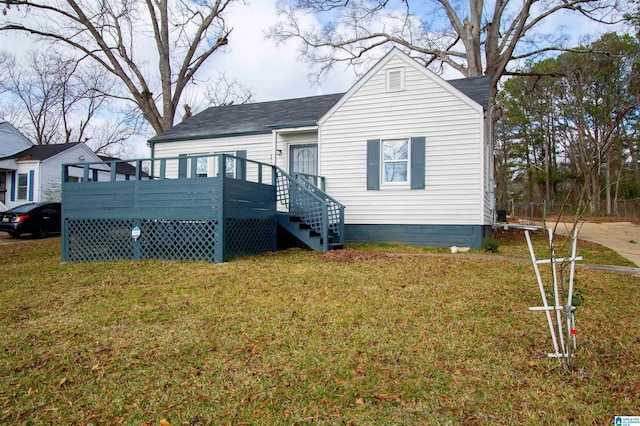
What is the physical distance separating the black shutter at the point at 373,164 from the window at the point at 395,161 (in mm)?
180

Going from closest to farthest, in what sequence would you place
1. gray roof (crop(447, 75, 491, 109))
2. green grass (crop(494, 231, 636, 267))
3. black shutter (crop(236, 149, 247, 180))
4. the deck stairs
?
green grass (crop(494, 231, 636, 267))
black shutter (crop(236, 149, 247, 180))
the deck stairs
gray roof (crop(447, 75, 491, 109))

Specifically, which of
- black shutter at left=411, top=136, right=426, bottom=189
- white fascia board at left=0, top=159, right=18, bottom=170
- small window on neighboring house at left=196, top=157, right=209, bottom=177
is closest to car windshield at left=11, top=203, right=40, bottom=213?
small window on neighboring house at left=196, top=157, right=209, bottom=177

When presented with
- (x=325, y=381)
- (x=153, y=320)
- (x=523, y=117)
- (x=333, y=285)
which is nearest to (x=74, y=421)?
(x=325, y=381)

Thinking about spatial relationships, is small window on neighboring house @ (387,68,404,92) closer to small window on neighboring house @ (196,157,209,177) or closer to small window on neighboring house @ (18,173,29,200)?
small window on neighboring house @ (196,157,209,177)

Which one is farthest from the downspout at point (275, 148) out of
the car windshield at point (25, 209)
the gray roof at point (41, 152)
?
the gray roof at point (41, 152)

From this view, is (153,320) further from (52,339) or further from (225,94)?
(225,94)

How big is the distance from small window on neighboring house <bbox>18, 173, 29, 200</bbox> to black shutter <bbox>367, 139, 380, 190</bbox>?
2026 centimetres

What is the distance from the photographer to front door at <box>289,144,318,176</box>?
12.2 metres

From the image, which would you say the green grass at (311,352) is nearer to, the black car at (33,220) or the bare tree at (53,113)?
the black car at (33,220)

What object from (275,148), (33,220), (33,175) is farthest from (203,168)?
(33,175)

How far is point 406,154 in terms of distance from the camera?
10586 millimetres

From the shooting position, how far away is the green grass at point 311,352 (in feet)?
8.39

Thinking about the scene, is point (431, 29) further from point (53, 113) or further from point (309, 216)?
point (53, 113)

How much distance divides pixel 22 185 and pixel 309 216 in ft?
65.4
